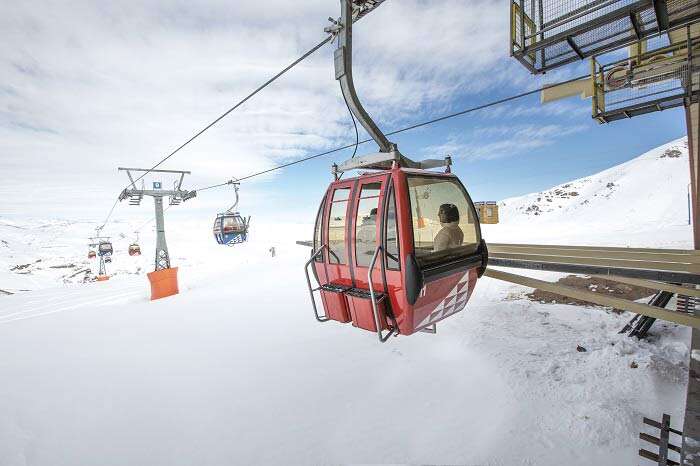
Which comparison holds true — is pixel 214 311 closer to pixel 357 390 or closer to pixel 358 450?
pixel 357 390

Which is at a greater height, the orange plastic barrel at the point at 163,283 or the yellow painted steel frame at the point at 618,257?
the yellow painted steel frame at the point at 618,257

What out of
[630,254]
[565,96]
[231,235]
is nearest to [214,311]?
[231,235]

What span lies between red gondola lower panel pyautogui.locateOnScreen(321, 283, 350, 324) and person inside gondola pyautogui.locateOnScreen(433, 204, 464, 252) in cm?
130

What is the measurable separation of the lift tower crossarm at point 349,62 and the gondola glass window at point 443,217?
783mm

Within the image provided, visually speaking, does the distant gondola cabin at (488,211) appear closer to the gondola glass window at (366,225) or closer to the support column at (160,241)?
the support column at (160,241)

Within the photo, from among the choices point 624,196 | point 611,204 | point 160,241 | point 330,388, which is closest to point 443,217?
point 330,388

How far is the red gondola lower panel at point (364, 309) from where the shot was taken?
3348 mm

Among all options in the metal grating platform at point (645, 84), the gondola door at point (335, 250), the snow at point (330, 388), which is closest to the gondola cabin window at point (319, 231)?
the gondola door at point (335, 250)

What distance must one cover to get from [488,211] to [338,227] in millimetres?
24378

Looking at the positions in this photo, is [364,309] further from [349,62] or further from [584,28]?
[584,28]

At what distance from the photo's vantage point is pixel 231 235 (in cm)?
1633

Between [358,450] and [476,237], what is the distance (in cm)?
329

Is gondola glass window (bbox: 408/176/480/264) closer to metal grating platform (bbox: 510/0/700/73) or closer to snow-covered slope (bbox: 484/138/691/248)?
metal grating platform (bbox: 510/0/700/73)

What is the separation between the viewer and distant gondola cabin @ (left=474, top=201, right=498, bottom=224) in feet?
82.2
